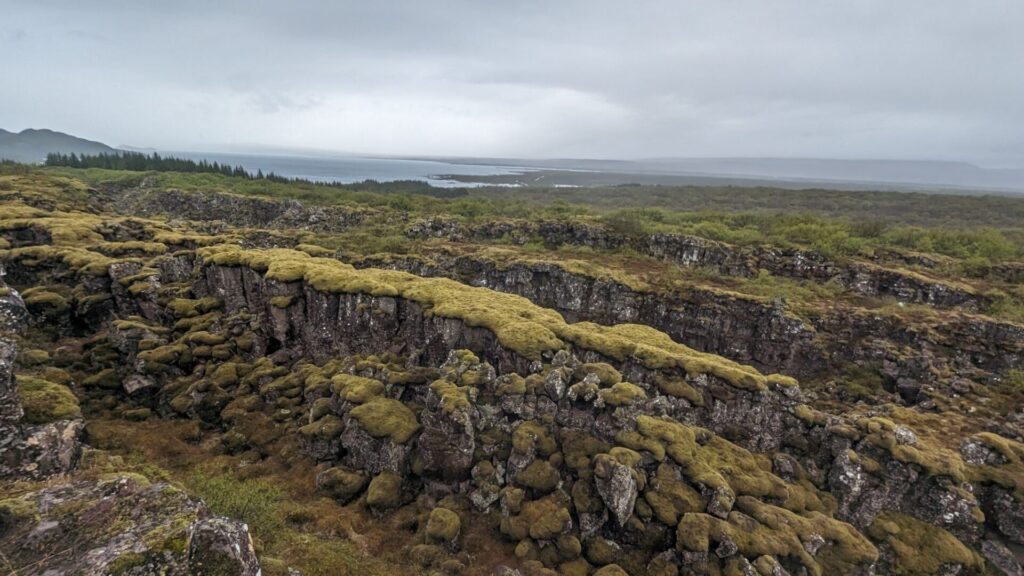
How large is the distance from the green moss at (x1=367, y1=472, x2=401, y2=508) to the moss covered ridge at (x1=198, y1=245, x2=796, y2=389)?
9264 mm

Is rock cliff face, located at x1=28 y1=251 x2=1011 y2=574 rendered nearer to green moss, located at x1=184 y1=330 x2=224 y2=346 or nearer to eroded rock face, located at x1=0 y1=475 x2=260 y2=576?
green moss, located at x1=184 y1=330 x2=224 y2=346

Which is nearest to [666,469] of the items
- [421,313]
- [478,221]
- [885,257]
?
[421,313]

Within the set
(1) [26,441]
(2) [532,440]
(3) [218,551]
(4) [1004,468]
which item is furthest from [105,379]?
(4) [1004,468]

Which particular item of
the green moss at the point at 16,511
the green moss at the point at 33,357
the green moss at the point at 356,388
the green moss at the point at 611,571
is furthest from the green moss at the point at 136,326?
the green moss at the point at 611,571

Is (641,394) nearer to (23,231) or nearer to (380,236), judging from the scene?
(380,236)

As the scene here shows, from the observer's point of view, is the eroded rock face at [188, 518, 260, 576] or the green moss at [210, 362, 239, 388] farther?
the green moss at [210, 362, 239, 388]

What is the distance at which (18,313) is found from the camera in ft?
76.5

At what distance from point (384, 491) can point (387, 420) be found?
344 centimetres

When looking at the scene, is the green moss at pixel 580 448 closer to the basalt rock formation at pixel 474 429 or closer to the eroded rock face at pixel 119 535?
the basalt rock formation at pixel 474 429

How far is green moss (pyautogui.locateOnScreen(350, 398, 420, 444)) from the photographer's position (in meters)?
22.2

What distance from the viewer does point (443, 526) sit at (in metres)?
18.8

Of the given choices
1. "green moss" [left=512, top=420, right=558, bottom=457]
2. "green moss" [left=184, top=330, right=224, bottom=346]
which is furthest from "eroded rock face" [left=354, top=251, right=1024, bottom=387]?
"green moss" [left=512, top=420, right=558, bottom=457]

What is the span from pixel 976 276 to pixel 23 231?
90.2 m

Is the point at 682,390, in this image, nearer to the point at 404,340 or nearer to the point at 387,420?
the point at 387,420
